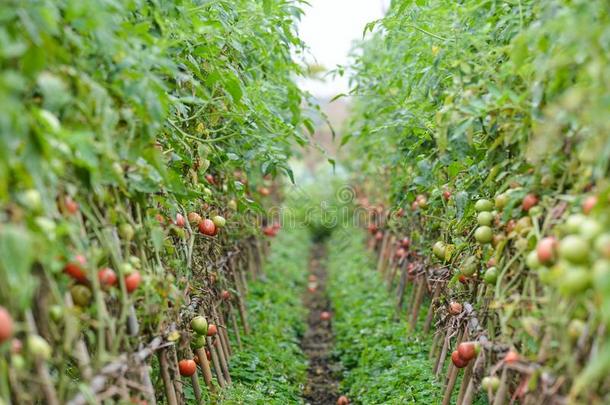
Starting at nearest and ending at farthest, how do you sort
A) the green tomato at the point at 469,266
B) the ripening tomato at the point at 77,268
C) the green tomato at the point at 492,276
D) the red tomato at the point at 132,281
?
the ripening tomato at the point at 77,268
the red tomato at the point at 132,281
the green tomato at the point at 492,276
the green tomato at the point at 469,266

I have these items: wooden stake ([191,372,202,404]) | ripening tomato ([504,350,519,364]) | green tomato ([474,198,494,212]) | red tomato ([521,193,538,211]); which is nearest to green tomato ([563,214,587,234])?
red tomato ([521,193,538,211])

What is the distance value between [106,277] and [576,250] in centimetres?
148

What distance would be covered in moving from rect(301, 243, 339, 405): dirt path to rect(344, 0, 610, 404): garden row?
123 cm

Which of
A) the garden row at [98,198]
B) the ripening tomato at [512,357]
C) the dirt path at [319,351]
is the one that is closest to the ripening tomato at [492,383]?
the ripening tomato at [512,357]

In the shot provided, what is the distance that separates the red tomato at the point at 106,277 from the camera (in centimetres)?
212

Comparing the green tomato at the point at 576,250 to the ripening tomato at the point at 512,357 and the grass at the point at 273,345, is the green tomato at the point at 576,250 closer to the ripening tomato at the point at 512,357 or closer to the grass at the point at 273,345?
the ripening tomato at the point at 512,357

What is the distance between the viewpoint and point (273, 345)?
15.7ft

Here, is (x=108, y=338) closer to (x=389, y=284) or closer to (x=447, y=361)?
(x=447, y=361)

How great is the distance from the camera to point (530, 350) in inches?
87.2

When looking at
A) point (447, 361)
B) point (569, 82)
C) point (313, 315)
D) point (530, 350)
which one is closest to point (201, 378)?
point (447, 361)

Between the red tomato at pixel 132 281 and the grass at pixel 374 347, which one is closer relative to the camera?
the red tomato at pixel 132 281

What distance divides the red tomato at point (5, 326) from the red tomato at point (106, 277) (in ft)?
1.63

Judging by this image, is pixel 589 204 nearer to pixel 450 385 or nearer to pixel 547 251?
pixel 547 251

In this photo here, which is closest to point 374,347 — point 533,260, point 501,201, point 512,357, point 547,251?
point 501,201
